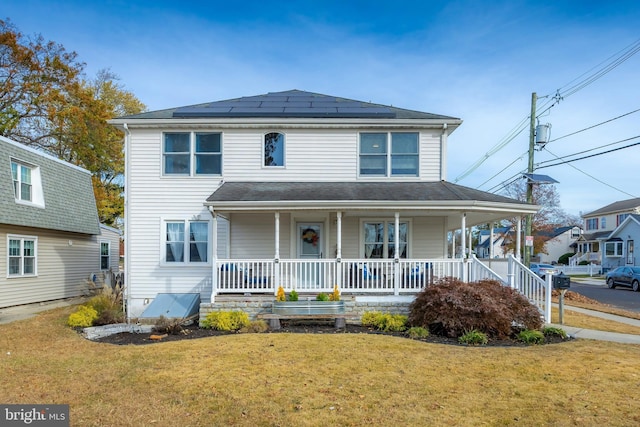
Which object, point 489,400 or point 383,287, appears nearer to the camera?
point 489,400

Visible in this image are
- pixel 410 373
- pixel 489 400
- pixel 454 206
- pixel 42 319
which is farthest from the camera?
pixel 42 319

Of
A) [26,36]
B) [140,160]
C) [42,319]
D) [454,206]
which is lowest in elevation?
[42,319]

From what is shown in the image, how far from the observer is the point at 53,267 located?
49.8 feet

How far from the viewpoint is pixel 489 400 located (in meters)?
4.80

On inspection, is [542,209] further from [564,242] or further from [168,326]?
[168,326]

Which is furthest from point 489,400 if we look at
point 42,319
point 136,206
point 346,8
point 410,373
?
point 346,8

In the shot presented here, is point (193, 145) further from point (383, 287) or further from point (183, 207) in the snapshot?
point (383, 287)

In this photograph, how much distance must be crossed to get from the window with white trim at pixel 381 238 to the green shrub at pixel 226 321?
440 cm

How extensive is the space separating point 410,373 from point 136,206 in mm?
9488

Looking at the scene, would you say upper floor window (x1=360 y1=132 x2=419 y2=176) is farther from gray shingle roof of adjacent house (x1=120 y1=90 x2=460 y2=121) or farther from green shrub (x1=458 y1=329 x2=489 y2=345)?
green shrub (x1=458 y1=329 x2=489 y2=345)

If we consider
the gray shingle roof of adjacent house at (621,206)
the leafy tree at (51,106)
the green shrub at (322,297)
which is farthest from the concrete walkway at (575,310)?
the gray shingle roof of adjacent house at (621,206)

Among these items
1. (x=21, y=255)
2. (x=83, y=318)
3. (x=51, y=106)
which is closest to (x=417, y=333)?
(x=83, y=318)

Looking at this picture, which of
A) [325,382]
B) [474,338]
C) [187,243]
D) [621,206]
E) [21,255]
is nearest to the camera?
[325,382]

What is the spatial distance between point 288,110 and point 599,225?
173 feet
